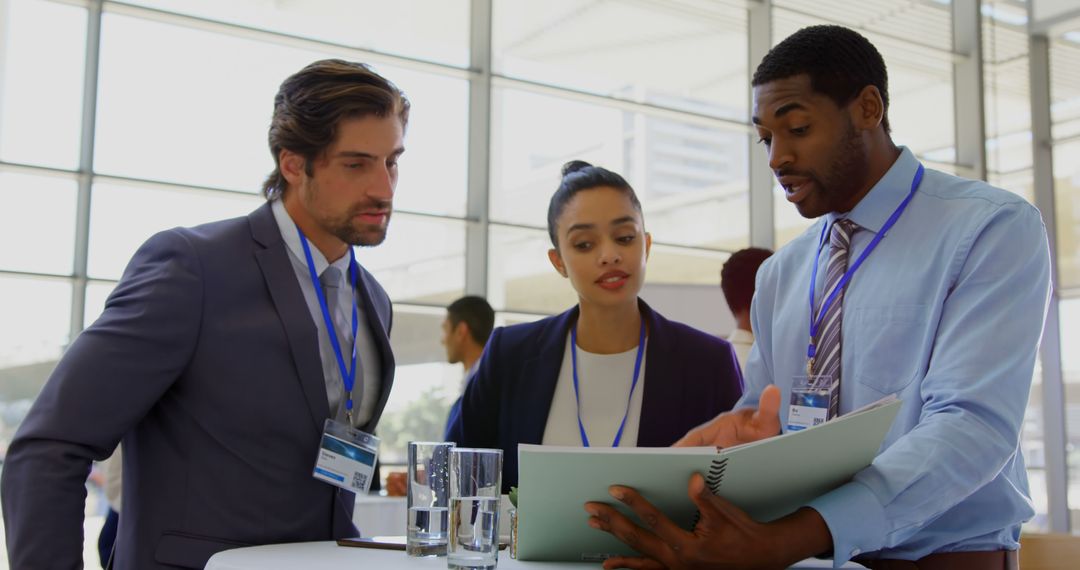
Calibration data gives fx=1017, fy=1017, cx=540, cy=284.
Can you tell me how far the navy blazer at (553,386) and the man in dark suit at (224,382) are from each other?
41cm

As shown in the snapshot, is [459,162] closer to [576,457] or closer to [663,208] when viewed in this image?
[663,208]

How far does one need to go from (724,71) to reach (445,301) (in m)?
3.87

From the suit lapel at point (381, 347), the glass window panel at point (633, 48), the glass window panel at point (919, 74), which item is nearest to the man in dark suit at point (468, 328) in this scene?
the glass window panel at point (633, 48)

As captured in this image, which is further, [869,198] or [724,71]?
[724,71]

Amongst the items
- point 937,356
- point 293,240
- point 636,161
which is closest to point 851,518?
point 937,356

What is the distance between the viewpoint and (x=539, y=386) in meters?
2.49

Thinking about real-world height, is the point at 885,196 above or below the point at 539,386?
above

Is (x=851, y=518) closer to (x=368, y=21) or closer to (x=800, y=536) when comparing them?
(x=800, y=536)

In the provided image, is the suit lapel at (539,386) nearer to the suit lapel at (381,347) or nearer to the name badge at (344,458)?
the suit lapel at (381,347)

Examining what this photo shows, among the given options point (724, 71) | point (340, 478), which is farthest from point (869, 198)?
point (724, 71)

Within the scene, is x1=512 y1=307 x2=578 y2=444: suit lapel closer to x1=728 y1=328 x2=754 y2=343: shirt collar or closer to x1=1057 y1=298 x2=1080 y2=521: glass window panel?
x1=728 y1=328 x2=754 y2=343: shirt collar

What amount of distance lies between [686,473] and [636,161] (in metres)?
8.46

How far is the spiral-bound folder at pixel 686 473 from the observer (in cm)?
127

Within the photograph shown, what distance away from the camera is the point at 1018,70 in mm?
11547
